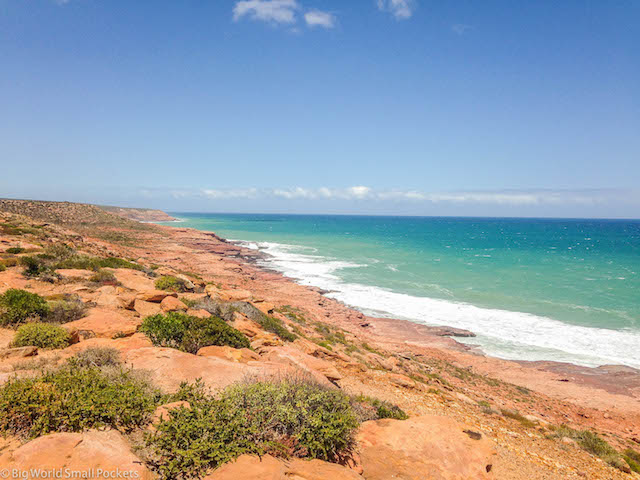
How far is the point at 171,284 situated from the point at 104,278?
10.1ft

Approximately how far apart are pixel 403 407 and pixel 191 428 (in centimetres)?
722

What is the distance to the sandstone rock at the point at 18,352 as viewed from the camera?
260 inches

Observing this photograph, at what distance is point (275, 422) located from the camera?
4922 mm

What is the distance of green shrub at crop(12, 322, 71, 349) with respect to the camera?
284 inches

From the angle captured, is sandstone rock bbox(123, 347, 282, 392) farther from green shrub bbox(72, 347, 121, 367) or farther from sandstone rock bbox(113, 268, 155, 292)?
sandstone rock bbox(113, 268, 155, 292)

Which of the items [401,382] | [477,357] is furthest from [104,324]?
[477,357]

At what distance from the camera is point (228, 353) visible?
27.7ft

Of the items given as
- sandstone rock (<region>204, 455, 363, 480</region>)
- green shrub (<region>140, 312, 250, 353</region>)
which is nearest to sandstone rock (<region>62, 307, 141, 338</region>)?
green shrub (<region>140, 312, 250, 353</region>)

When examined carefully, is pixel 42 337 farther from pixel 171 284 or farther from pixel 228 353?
pixel 171 284

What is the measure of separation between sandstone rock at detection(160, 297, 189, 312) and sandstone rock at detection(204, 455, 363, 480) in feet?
28.7

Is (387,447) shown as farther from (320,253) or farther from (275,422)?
(320,253)

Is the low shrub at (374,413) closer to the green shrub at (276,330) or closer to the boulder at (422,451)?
the boulder at (422,451)

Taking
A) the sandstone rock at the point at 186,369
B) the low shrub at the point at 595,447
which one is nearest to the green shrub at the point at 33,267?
the sandstone rock at the point at 186,369

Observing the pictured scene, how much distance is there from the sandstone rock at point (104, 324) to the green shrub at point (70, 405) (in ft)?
11.8
